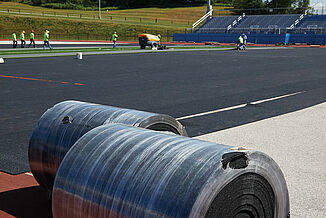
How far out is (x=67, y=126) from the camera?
4.45 meters

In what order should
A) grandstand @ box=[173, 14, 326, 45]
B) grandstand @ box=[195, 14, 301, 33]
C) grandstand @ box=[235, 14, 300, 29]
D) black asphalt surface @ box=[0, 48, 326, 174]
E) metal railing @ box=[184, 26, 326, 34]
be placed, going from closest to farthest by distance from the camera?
1. black asphalt surface @ box=[0, 48, 326, 174]
2. grandstand @ box=[173, 14, 326, 45]
3. metal railing @ box=[184, 26, 326, 34]
4. grandstand @ box=[235, 14, 300, 29]
5. grandstand @ box=[195, 14, 301, 33]

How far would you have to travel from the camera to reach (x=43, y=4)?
A: 12962 cm

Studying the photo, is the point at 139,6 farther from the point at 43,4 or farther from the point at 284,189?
the point at 284,189

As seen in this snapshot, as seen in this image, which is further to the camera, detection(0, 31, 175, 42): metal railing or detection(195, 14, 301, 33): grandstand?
detection(195, 14, 301, 33): grandstand

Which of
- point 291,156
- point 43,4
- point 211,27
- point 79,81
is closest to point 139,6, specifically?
point 43,4

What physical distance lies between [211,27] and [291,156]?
253ft

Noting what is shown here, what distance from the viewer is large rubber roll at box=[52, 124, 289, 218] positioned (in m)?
2.79

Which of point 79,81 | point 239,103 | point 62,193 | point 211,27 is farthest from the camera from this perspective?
point 211,27

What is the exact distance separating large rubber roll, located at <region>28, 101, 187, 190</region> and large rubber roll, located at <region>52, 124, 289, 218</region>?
63 centimetres

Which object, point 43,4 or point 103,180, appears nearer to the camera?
point 103,180

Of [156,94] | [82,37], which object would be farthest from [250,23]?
[156,94]

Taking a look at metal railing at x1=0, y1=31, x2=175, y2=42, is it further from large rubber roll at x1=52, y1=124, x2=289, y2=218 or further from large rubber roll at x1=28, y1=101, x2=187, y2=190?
large rubber roll at x1=52, y1=124, x2=289, y2=218

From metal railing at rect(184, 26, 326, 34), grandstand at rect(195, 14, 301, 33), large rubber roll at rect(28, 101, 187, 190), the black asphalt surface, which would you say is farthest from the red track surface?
grandstand at rect(195, 14, 301, 33)

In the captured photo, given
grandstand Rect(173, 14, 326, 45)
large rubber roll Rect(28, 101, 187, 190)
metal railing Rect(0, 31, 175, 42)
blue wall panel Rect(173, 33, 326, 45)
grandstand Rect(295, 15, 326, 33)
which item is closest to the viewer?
large rubber roll Rect(28, 101, 187, 190)
